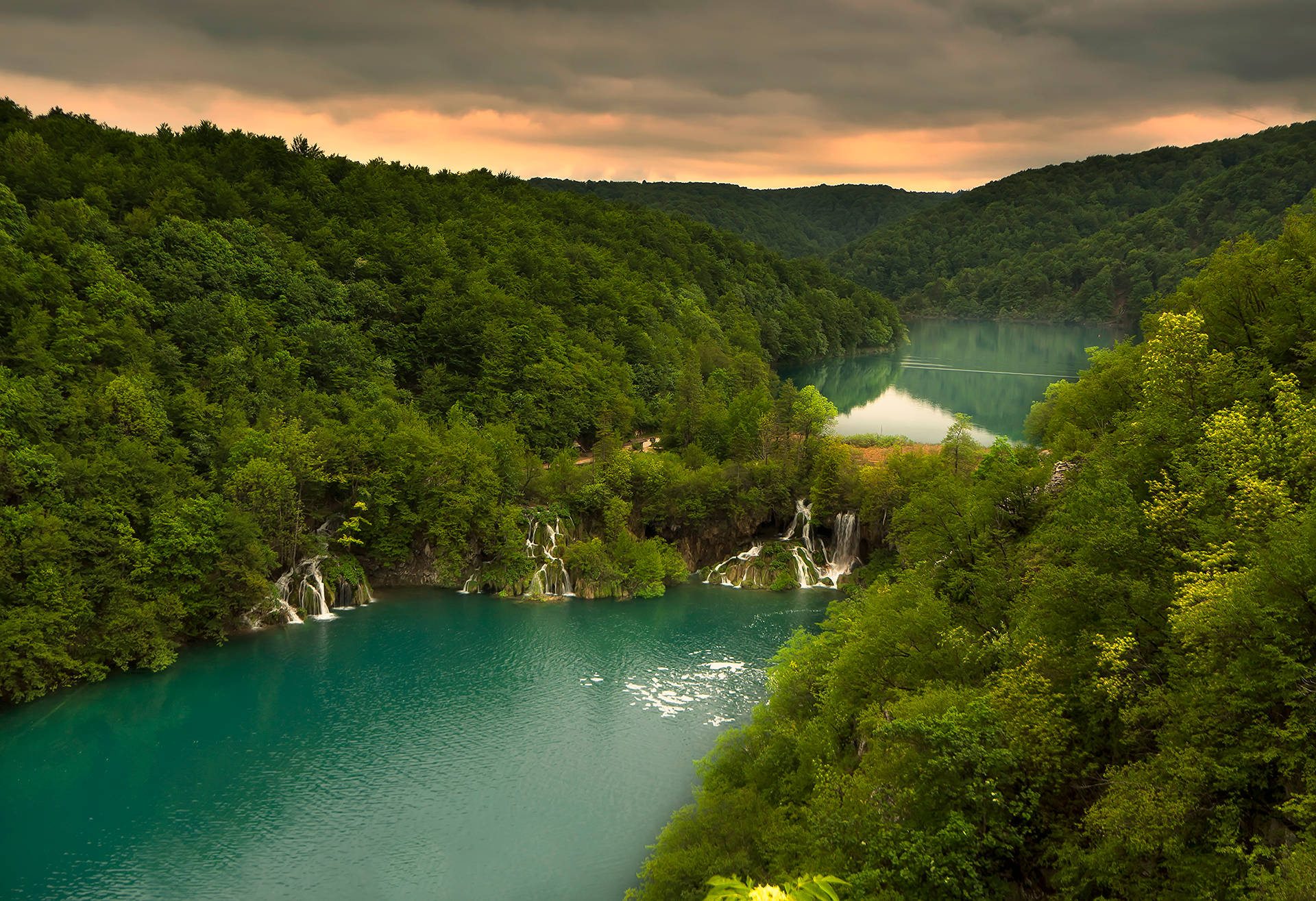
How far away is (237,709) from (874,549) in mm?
34566

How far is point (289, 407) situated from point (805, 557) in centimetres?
3185

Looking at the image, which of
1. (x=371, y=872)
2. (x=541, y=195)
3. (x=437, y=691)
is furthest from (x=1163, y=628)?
(x=541, y=195)

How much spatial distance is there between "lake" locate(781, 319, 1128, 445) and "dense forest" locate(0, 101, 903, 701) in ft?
73.2

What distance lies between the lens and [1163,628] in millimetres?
18516

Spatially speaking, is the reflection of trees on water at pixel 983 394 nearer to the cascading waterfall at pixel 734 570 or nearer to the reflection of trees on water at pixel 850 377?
the reflection of trees on water at pixel 850 377

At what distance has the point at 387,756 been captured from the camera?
3391cm

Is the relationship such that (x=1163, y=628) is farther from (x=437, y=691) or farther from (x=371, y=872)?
(x=437, y=691)

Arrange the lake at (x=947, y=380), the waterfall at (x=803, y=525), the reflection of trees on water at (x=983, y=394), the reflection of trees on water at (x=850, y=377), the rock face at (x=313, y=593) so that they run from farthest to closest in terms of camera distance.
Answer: the reflection of trees on water at (x=850, y=377), the reflection of trees on water at (x=983, y=394), the lake at (x=947, y=380), the waterfall at (x=803, y=525), the rock face at (x=313, y=593)

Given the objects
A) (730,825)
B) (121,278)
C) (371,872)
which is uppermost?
(121,278)

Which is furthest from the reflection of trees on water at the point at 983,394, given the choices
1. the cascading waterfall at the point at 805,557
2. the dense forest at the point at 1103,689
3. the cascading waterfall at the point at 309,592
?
the cascading waterfall at the point at 309,592

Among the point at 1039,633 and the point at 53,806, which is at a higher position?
the point at 1039,633

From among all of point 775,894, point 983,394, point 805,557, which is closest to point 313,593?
point 805,557

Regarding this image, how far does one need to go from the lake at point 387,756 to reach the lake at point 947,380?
48.1 meters

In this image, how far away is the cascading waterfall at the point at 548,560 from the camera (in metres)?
51.6
